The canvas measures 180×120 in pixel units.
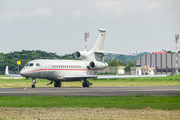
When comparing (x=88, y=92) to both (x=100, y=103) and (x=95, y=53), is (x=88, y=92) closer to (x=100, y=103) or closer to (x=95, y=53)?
(x=100, y=103)

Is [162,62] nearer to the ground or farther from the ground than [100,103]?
farther from the ground

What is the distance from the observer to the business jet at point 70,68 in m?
44.6

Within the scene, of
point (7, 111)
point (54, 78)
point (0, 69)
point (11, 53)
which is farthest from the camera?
point (11, 53)

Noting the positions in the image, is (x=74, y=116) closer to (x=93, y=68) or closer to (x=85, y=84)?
(x=85, y=84)

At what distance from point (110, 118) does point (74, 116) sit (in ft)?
5.89

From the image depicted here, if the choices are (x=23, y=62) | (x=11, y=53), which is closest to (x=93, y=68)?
(x=23, y=62)

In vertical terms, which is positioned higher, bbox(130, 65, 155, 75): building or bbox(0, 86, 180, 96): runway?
→ bbox(130, 65, 155, 75): building

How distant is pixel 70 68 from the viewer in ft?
163

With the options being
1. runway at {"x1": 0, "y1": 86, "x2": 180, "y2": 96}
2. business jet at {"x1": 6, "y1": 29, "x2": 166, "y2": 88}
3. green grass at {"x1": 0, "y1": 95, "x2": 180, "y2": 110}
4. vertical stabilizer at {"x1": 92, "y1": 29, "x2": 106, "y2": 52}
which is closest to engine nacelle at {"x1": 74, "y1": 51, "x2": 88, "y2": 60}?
business jet at {"x1": 6, "y1": 29, "x2": 166, "y2": 88}

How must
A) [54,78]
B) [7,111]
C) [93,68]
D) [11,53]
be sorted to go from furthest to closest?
[11,53], [93,68], [54,78], [7,111]

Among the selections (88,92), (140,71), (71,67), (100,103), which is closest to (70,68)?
(71,67)

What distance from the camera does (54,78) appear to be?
47.6m

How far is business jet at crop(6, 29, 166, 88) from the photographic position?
44562 millimetres

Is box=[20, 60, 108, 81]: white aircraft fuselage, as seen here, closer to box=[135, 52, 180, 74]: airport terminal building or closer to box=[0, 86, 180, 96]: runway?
box=[0, 86, 180, 96]: runway
